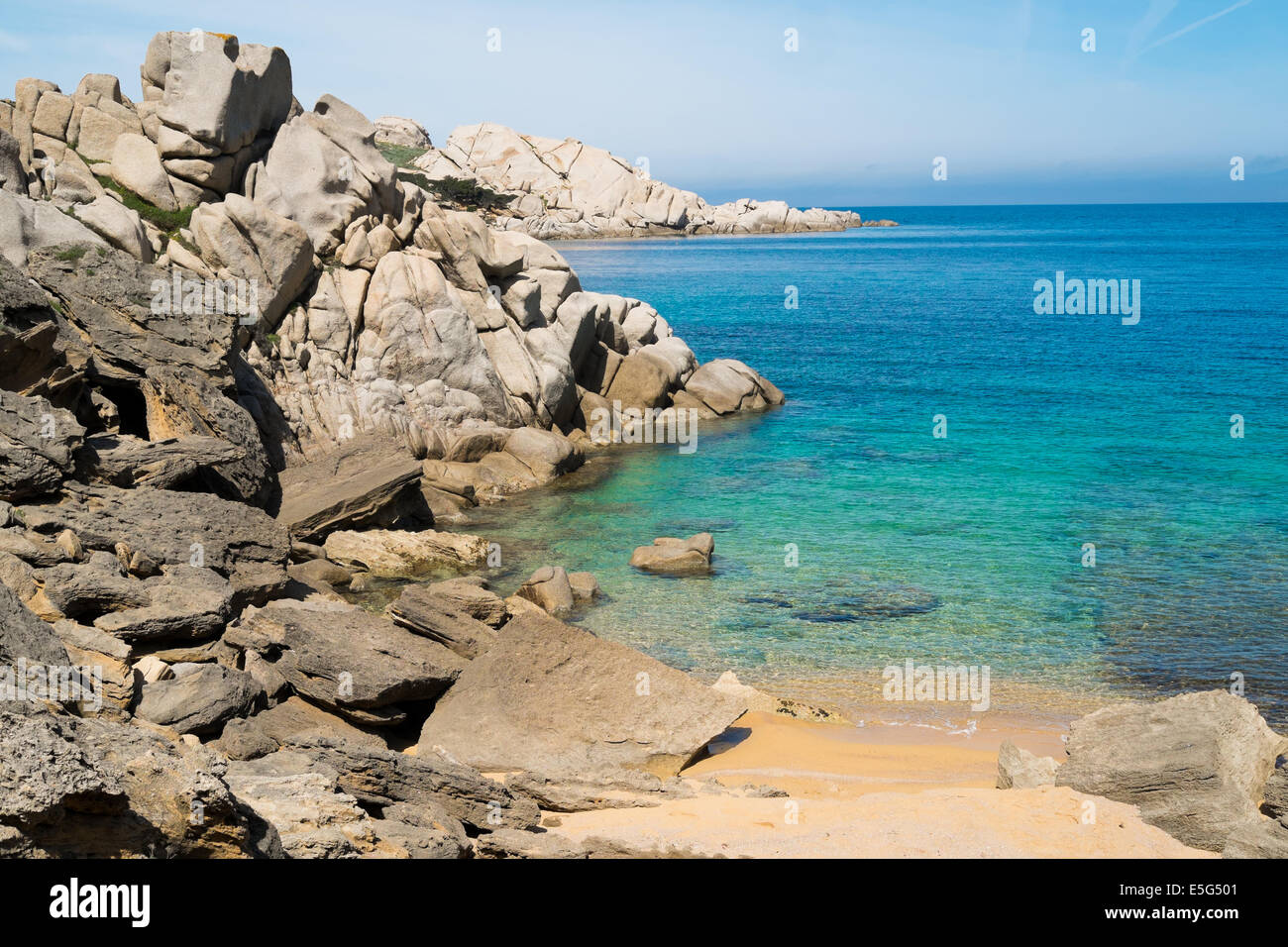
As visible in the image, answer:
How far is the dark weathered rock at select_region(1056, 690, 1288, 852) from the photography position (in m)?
11.1

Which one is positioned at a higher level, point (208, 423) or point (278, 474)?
point (208, 423)

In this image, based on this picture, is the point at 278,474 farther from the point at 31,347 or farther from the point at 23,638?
the point at 23,638

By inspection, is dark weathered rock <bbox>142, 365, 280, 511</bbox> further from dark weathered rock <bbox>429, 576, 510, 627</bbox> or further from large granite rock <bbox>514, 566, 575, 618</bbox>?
large granite rock <bbox>514, 566, 575, 618</bbox>

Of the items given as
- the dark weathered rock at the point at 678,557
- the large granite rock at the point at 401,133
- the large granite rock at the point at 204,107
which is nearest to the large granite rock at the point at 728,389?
the dark weathered rock at the point at 678,557

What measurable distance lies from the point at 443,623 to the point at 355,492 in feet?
30.3

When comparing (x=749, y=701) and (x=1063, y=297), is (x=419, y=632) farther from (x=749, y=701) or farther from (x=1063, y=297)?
(x=1063, y=297)

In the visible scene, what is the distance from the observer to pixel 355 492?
2481 cm

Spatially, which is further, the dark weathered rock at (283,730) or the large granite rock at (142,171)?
the large granite rock at (142,171)

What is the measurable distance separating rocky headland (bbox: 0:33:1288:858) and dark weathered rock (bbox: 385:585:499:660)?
0.09 meters

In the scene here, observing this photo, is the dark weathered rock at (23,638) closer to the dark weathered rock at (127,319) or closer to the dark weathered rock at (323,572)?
the dark weathered rock at (323,572)

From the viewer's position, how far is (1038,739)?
1620 cm

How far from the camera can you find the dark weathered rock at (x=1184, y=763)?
36.4ft

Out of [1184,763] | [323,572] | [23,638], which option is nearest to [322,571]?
[323,572]

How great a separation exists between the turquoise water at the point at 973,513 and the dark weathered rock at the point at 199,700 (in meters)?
8.75
